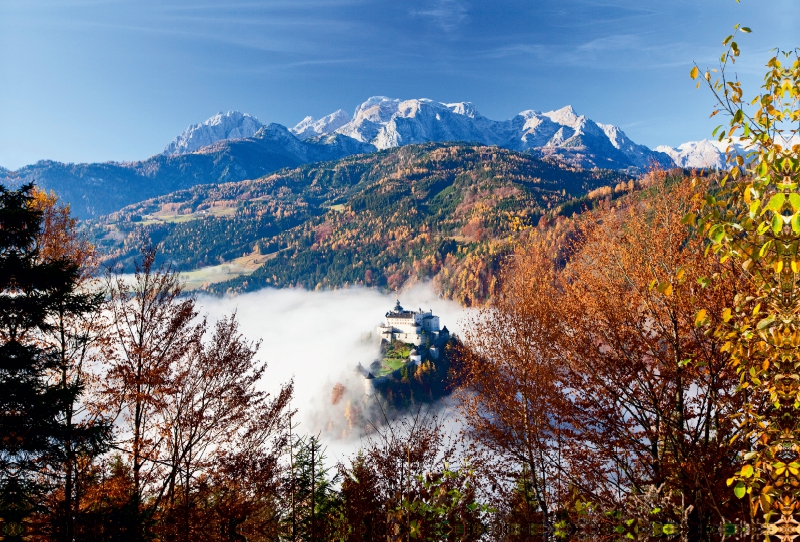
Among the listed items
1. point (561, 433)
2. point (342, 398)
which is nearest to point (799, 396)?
point (561, 433)

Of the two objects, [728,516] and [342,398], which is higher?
[342,398]

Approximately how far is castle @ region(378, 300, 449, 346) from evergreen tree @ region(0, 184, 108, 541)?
112744 millimetres

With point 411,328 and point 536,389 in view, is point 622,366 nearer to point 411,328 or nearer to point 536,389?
point 536,389

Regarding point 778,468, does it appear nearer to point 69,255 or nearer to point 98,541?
point 98,541

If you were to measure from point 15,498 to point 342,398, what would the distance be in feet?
412

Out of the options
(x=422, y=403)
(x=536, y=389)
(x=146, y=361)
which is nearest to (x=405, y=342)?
(x=146, y=361)

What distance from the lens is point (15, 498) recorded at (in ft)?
30.4

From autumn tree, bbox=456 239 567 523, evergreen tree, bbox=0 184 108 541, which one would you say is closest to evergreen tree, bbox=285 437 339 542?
autumn tree, bbox=456 239 567 523

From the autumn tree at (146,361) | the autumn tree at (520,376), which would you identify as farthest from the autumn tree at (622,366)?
the autumn tree at (146,361)

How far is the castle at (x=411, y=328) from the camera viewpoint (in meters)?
124

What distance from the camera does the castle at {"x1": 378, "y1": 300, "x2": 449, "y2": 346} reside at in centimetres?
12388

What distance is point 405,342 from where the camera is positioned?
407 feet

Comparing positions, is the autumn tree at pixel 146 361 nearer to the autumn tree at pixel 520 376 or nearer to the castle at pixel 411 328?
the autumn tree at pixel 520 376

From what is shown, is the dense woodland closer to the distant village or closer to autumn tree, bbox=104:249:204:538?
autumn tree, bbox=104:249:204:538
